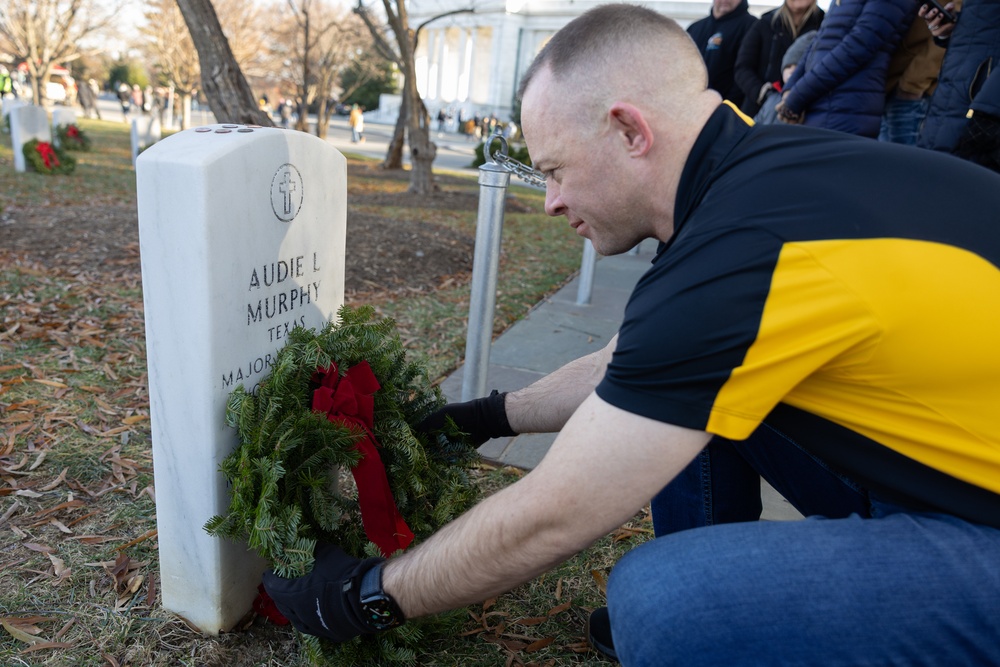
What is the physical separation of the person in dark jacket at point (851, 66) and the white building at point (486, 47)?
147ft

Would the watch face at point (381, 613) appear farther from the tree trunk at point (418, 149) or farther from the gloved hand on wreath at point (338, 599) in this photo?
the tree trunk at point (418, 149)

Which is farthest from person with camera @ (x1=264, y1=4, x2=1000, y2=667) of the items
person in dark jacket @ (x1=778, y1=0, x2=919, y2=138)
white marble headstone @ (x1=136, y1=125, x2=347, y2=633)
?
person in dark jacket @ (x1=778, y1=0, x2=919, y2=138)

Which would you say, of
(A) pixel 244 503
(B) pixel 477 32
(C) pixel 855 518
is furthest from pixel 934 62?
(B) pixel 477 32

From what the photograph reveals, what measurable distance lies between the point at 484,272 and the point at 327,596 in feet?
5.85

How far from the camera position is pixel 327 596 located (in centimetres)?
164

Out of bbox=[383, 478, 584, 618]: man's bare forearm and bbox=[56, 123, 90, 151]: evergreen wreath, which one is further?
bbox=[56, 123, 90, 151]: evergreen wreath

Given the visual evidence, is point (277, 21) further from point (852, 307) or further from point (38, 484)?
point (852, 307)

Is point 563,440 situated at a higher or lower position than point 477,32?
lower

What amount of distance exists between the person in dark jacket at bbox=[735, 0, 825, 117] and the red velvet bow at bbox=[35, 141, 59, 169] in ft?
34.5

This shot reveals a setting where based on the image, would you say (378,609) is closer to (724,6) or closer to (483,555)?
(483,555)

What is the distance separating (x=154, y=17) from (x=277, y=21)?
4.17m

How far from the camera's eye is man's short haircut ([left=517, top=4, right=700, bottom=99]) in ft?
5.22

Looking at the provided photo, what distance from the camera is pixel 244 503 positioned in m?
1.81

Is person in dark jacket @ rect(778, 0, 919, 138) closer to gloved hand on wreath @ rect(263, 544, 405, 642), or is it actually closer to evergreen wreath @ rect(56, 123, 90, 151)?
gloved hand on wreath @ rect(263, 544, 405, 642)
